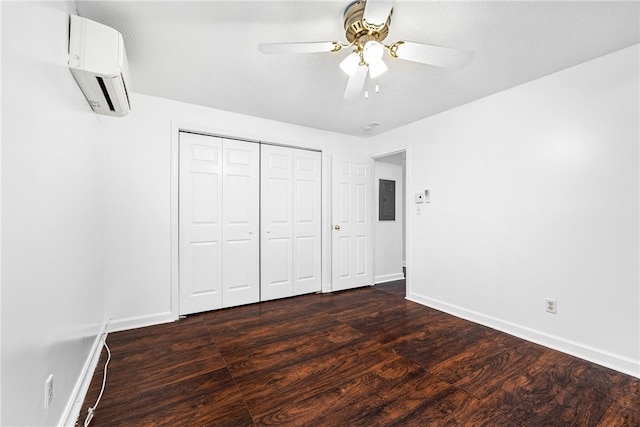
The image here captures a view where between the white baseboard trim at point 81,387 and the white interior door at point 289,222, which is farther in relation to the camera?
the white interior door at point 289,222

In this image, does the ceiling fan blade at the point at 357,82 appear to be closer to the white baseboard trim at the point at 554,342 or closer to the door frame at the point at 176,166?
the door frame at the point at 176,166

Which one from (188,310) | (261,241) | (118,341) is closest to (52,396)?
(118,341)

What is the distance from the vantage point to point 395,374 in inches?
72.3

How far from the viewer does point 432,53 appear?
156 cm

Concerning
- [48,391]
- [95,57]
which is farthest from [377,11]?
[48,391]

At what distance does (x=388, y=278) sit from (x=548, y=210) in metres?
2.60

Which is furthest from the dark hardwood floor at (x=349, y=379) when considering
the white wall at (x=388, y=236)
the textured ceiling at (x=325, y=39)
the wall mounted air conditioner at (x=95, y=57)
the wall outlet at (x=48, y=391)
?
the textured ceiling at (x=325, y=39)

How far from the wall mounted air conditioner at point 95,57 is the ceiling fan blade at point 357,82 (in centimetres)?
147

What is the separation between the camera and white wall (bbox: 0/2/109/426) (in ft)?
2.83

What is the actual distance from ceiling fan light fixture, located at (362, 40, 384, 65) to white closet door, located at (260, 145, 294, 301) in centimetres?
206

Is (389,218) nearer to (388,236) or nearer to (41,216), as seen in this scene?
(388,236)

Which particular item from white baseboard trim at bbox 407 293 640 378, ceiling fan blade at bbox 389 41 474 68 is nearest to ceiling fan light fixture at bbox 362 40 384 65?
ceiling fan blade at bbox 389 41 474 68

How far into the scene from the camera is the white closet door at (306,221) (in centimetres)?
362

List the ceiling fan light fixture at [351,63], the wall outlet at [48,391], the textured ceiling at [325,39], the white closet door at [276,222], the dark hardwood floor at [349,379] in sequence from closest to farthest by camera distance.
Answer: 1. the wall outlet at [48,391]
2. the dark hardwood floor at [349,379]
3. the textured ceiling at [325,39]
4. the ceiling fan light fixture at [351,63]
5. the white closet door at [276,222]
